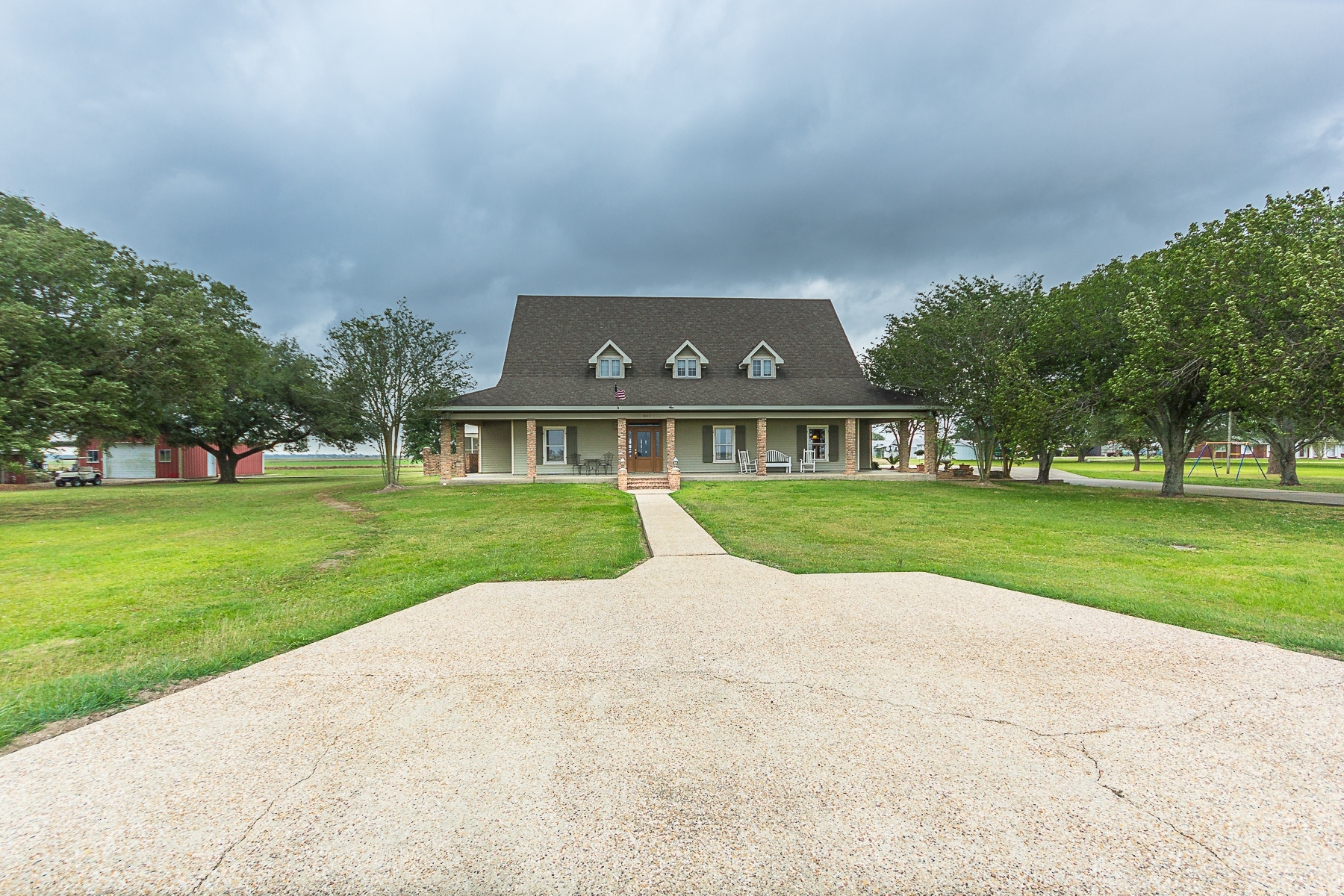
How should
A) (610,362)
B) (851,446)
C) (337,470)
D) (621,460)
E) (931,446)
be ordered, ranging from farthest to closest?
(337,470) < (610,362) < (931,446) < (851,446) < (621,460)

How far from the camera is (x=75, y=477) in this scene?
30719mm

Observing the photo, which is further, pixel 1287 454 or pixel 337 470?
pixel 337 470

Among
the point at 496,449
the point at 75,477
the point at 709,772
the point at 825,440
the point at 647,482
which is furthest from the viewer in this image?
the point at 75,477

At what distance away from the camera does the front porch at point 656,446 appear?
23453 millimetres

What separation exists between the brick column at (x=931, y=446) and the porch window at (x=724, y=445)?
8.90m

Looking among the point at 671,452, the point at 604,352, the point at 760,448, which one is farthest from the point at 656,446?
the point at 604,352

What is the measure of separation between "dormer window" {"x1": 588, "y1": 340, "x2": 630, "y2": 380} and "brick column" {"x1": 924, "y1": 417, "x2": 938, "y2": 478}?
568 inches

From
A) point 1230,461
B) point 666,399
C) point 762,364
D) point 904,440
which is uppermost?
point 762,364

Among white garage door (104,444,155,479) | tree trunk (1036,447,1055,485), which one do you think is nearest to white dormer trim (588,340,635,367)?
tree trunk (1036,447,1055,485)

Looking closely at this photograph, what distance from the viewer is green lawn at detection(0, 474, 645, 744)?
4344 mm

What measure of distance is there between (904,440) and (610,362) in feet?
49.4

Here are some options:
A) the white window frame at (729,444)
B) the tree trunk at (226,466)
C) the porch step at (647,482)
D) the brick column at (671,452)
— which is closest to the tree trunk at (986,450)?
the white window frame at (729,444)

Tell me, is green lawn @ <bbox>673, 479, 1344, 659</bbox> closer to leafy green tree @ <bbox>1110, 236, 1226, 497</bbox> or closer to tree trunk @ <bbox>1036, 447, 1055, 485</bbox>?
leafy green tree @ <bbox>1110, 236, 1226, 497</bbox>

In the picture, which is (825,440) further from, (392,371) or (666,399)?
(392,371)
